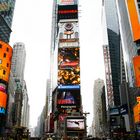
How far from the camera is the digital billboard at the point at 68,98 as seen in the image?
292 ft

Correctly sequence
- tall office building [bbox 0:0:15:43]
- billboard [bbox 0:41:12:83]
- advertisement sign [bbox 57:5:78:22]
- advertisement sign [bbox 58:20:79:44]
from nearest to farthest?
billboard [bbox 0:41:12:83], advertisement sign [bbox 58:20:79:44], advertisement sign [bbox 57:5:78:22], tall office building [bbox 0:0:15:43]

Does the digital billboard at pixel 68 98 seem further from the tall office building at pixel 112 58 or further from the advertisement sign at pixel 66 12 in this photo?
the tall office building at pixel 112 58

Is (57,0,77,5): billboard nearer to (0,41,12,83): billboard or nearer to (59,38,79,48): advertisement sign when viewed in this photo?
(59,38,79,48): advertisement sign

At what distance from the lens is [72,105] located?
3494 inches

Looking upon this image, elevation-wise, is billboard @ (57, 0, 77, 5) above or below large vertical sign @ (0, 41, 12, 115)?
above

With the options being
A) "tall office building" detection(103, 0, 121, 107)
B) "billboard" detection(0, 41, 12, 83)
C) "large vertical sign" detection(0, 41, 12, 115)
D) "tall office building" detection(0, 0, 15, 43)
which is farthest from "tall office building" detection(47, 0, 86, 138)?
"tall office building" detection(103, 0, 121, 107)

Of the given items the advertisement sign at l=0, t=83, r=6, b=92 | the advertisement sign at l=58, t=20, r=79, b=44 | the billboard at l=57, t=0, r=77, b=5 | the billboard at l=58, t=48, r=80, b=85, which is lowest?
the advertisement sign at l=0, t=83, r=6, b=92

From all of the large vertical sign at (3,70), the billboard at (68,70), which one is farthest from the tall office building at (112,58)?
the large vertical sign at (3,70)

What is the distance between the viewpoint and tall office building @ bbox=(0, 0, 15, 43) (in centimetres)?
11726

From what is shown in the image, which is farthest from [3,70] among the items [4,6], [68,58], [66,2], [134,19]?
[4,6]

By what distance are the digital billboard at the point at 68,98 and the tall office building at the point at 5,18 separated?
1881 inches

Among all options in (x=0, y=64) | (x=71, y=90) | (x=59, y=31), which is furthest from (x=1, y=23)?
(x=0, y=64)

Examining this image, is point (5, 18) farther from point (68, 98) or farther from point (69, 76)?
point (68, 98)

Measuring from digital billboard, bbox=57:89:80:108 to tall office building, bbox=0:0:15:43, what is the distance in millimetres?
47771
